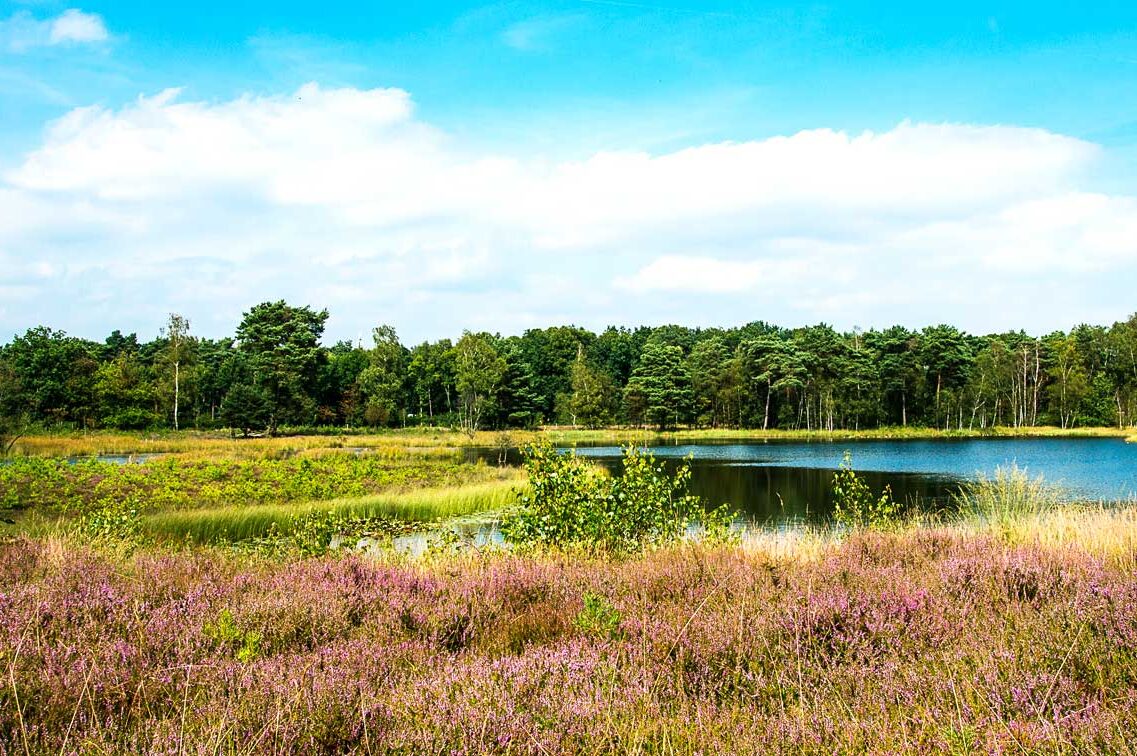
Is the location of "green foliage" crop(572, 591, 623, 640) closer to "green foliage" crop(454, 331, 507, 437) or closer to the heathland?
the heathland

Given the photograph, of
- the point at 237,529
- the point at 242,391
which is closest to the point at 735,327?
the point at 242,391

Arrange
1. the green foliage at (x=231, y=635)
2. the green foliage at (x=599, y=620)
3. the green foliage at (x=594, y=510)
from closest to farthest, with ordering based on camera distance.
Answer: the green foliage at (x=231, y=635)
the green foliage at (x=599, y=620)
the green foliage at (x=594, y=510)

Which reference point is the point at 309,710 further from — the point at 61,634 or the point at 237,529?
the point at 237,529

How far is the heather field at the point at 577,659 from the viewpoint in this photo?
275 centimetres

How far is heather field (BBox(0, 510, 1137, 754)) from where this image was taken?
2.75 m

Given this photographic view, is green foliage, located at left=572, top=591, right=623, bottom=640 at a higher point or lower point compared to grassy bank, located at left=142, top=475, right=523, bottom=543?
higher

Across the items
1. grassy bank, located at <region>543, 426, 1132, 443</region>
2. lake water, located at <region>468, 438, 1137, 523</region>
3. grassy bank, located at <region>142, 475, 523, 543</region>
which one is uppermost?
grassy bank, located at <region>142, 475, 523, 543</region>

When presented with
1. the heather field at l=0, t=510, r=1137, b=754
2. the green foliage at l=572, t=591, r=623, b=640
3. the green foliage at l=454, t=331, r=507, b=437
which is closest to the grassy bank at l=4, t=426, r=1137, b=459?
the green foliage at l=454, t=331, r=507, b=437

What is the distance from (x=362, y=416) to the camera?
83.6 meters

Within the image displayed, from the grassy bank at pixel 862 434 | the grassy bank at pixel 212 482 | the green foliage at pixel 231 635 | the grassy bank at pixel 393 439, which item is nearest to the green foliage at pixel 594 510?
the green foliage at pixel 231 635

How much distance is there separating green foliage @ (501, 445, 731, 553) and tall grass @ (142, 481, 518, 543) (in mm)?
4476

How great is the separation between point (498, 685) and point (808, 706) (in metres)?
1.34

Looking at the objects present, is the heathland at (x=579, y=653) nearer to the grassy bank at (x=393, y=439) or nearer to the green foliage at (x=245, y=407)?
the grassy bank at (x=393, y=439)

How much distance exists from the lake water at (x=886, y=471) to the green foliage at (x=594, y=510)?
4.42 m
